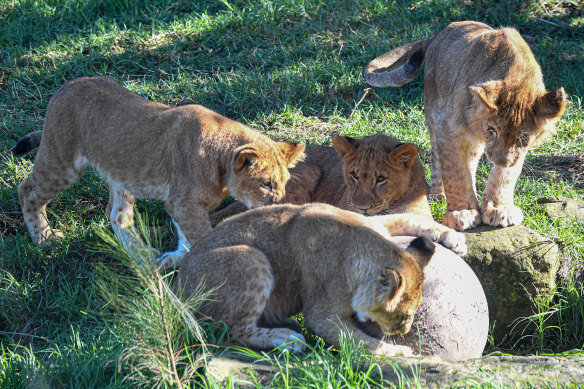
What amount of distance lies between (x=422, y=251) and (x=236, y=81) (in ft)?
17.4

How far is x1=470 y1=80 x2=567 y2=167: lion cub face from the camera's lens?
5.43m

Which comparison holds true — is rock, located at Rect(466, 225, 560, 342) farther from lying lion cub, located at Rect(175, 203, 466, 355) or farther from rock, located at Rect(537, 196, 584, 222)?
lying lion cub, located at Rect(175, 203, 466, 355)

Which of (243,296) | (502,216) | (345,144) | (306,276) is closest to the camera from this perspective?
(243,296)

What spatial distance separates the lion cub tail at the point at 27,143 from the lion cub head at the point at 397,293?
4337 millimetres

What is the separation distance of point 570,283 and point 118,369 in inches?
150

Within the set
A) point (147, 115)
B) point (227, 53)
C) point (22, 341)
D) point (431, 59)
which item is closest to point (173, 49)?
point (227, 53)


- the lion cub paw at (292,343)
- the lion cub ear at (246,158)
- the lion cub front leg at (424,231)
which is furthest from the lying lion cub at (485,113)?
the lion cub paw at (292,343)

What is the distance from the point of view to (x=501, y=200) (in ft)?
19.7

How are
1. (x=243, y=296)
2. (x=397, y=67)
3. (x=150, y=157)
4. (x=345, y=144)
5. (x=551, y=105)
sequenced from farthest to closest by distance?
(x=397, y=67)
(x=150, y=157)
(x=345, y=144)
(x=551, y=105)
(x=243, y=296)

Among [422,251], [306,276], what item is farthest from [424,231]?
[306,276]

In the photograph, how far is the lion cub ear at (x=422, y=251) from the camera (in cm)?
438

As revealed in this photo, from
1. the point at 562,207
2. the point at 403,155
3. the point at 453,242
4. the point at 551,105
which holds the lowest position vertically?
the point at 562,207

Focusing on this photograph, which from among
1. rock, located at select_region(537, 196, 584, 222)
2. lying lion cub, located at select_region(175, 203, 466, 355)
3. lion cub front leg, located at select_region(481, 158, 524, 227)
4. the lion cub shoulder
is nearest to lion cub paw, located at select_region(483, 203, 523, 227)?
lion cub front leg, located at select_region(481, 158, 524, 227)

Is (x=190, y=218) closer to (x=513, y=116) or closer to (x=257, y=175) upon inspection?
(x=257, y=175)
